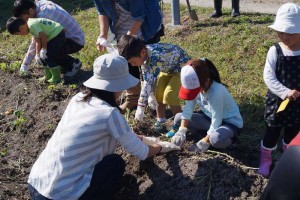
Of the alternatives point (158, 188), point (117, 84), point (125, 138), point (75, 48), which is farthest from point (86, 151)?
point (75, 48)

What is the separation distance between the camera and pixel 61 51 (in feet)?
17.4

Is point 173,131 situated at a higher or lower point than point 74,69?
higher

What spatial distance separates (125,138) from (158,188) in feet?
2.00

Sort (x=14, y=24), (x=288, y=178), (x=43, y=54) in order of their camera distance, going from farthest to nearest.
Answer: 1. (x=43, y=54)
2. (x=14, y=24)
3. (x=288, y=178)

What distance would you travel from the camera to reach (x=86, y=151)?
2.89 meters

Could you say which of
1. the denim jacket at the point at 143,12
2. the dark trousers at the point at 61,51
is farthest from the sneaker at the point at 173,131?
the dark trousers at the point at 61,51

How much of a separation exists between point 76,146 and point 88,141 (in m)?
0.08

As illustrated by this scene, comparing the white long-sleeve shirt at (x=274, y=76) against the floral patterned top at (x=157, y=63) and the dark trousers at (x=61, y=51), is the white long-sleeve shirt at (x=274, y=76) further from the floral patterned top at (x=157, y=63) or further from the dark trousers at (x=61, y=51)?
the dark trousers at (x=61, y=51)

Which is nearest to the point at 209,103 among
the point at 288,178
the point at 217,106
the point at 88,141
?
the point at 217,106

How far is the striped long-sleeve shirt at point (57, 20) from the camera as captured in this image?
531cm

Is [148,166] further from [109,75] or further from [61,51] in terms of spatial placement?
[61,51]

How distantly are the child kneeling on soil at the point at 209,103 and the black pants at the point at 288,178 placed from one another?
1300mm

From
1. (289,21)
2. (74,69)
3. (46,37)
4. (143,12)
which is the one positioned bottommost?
(74,69)

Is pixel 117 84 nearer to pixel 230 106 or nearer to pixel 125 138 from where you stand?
pixel 125 138
